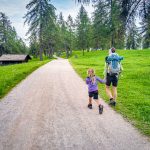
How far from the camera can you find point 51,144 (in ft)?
20.0

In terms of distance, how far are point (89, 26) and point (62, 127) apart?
71.5 metres

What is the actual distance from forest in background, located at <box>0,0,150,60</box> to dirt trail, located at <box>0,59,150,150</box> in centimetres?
368

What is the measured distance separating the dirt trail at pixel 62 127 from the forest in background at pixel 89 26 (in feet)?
12.1

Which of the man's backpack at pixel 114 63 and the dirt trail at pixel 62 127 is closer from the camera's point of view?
the dirt trail at pixel 62 127

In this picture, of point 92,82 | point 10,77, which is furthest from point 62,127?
point 10,77

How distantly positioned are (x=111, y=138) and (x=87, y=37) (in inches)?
2786

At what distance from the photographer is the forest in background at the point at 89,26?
10.0 m

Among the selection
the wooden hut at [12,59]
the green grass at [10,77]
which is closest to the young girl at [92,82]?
the green grass at [10,77]

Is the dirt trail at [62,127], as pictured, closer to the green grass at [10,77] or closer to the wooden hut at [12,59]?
the green grass at [10,77]

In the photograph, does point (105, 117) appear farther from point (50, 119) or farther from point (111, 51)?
point (111, 51)

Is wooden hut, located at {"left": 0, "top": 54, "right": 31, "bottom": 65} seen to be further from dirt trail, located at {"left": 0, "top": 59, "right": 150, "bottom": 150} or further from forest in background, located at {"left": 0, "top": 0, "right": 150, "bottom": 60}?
dirt trail, located at {"left": 0, "top": 59, "right": 150, "bottom": 150}

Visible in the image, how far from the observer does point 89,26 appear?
76.8 m

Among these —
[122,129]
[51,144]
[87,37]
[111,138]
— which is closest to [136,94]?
[122,129]

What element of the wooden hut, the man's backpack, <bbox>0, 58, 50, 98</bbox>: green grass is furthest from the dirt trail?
the wooden hut
